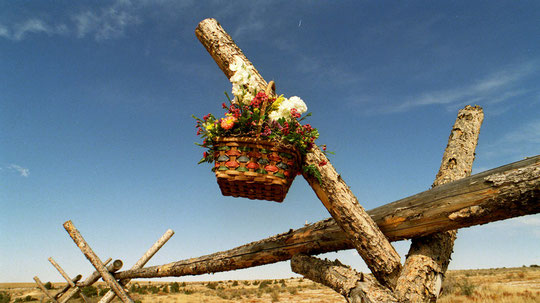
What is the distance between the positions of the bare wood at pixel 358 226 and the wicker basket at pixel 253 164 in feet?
1.34

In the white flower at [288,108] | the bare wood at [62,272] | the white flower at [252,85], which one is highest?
the white flower at [252,85]

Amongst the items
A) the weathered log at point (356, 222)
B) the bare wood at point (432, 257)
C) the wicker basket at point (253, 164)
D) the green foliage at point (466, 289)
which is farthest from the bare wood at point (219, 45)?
the green foliage at point (466, 289)

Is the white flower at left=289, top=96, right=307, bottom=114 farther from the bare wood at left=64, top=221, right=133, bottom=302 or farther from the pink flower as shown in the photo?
the bare wood at left=64, top=221, right=133, bottom=302

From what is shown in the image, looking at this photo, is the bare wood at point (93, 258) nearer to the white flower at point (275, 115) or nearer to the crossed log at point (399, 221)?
the crossed log at point (399, 221)

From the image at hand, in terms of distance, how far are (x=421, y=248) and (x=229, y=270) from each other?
2.64 metres

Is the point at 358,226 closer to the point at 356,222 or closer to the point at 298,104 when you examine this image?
the point at 356,222

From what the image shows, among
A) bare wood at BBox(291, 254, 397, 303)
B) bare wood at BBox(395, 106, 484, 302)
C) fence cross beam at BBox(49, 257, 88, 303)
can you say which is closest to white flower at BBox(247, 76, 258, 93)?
bare wood at BBox(291, 254, 397, 303)

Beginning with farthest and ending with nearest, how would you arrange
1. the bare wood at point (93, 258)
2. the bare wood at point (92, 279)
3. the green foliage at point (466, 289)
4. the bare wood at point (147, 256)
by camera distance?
the green foliage at point (466, 289) < the bare wood at point (147, 256) < the bare wood at point (92, 279) < the bare wood at point (93, 258)

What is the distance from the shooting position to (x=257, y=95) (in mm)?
2895

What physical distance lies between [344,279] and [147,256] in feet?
22.5

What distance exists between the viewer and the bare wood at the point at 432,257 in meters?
2.79

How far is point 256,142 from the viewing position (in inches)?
108

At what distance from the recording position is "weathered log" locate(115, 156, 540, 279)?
2.36m

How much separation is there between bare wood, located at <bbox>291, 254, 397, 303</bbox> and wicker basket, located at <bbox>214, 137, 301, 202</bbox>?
0.93 m
